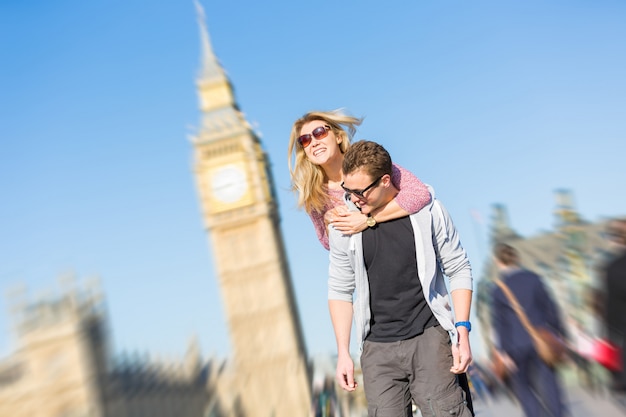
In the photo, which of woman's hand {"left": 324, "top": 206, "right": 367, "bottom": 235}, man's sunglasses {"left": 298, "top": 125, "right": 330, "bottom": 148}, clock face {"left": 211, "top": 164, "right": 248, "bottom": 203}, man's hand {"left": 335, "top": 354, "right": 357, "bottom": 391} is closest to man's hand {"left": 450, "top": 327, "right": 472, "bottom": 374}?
man's hand {"left": 335, "top": 354, "right": 357, "bottom": 391}

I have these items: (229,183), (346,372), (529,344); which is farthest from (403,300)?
(229,183)

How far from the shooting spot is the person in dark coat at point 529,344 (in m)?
4.34

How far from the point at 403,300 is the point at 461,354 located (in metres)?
0.23

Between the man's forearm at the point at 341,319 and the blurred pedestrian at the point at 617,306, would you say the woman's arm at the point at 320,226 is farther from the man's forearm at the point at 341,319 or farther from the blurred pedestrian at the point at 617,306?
the blurred pedestrian at the point at 617,306

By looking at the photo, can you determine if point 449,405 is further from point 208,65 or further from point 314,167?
point 208,65

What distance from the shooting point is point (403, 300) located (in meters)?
2.54

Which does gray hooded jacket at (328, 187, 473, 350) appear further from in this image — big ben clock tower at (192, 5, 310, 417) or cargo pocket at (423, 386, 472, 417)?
big ben clock tower at (192, 5, 310, 417)

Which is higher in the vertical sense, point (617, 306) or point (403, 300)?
point (403, 300)

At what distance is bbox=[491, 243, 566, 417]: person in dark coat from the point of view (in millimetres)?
4336

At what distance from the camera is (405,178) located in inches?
103

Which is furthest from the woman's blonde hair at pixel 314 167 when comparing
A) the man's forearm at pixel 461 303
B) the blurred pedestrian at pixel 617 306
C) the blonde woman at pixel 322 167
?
the blurred pedestrian at pixel 617 306

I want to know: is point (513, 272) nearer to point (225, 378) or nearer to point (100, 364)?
point (100, 364)

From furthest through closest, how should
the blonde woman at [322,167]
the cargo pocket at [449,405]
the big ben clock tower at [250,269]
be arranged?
the big ben clock tower at [250,269]
the blonde woman at [322,167]
the cargo pocket at [449,405]

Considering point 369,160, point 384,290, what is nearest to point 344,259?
point 384,290
